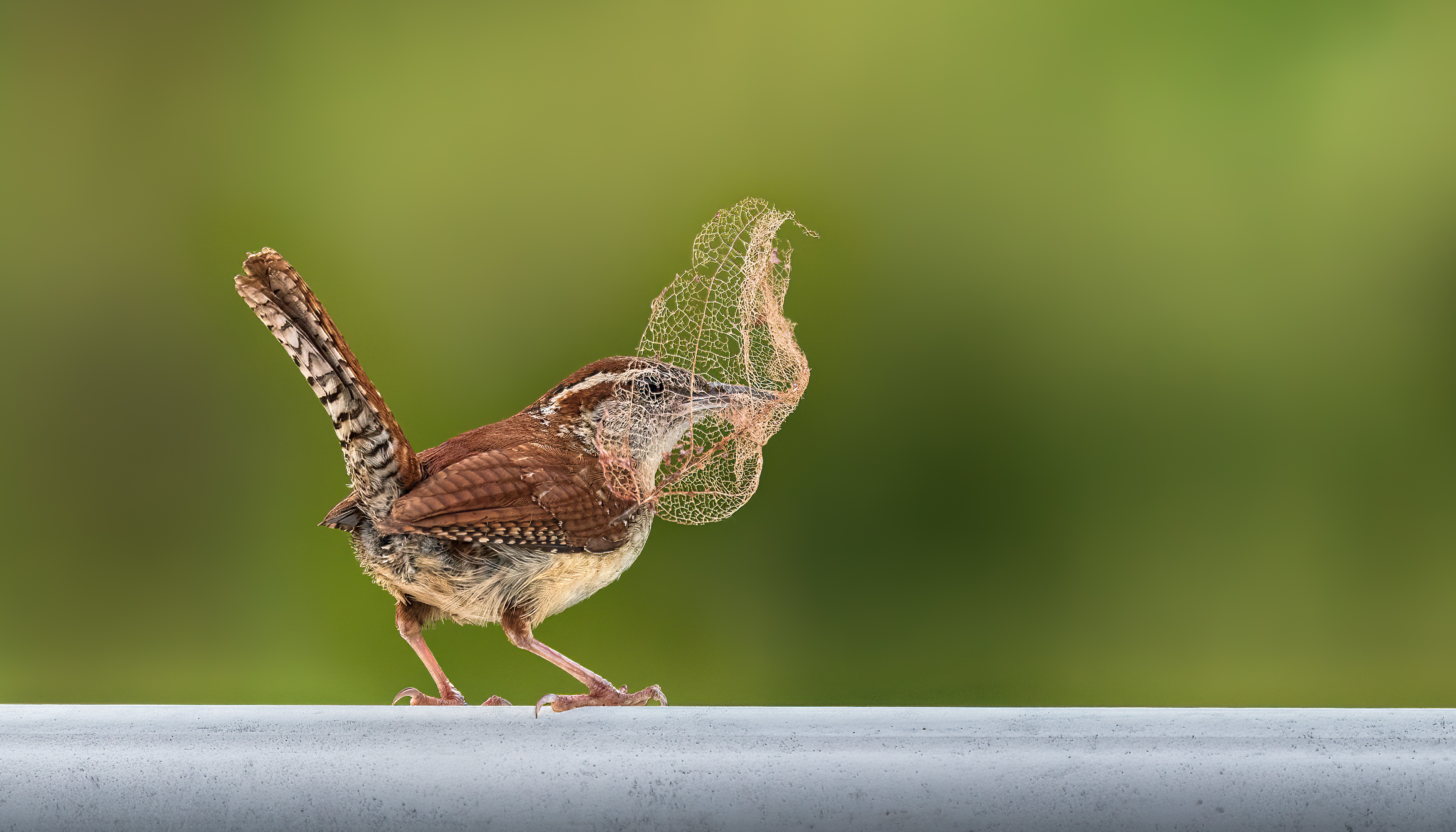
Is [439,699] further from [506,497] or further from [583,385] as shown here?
[583,385]

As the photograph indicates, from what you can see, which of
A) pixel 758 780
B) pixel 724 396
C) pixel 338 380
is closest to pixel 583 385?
pixel 724 396

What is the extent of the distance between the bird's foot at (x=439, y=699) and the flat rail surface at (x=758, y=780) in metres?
0.30

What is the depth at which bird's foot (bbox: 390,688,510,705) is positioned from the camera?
1061 mm

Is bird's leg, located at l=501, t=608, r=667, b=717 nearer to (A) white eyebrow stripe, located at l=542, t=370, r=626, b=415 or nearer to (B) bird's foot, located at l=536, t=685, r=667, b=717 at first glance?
(B) bird's foot, located at l=536, t=685, r=667, b=717

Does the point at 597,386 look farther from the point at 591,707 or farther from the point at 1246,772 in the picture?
the point at 1246,772

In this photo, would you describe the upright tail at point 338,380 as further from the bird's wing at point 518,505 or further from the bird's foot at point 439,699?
the bird's foot at point 439,699

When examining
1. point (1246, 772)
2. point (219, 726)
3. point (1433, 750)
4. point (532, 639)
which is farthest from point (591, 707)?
point (1433, 750)

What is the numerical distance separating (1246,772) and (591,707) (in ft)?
1.65

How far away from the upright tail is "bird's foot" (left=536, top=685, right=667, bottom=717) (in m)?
0.23

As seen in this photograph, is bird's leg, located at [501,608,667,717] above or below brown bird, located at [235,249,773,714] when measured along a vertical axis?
below

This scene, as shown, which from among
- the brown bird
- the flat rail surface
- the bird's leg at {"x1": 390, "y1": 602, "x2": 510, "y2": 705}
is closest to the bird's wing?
the brown bird

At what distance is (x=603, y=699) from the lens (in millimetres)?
1045

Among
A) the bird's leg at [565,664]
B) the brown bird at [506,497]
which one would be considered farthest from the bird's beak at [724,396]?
the bird's leg at [565,664]

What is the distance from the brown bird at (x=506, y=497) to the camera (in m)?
0.95
